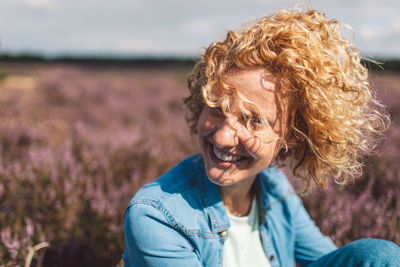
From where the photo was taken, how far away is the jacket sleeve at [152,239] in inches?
45.2

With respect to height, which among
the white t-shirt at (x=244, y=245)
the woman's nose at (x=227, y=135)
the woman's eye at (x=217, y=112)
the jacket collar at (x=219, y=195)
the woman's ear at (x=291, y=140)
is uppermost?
the woman's eye at (x=217, y=112)

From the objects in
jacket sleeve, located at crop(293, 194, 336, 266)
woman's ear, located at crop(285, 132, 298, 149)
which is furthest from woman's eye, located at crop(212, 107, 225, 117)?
jacket sleeve, located at crop(293, 194, 336, 266)

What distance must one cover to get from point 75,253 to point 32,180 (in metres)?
0.64

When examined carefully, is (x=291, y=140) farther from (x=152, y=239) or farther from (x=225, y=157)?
(x=152, y=239)

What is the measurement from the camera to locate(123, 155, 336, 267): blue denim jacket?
117 cm

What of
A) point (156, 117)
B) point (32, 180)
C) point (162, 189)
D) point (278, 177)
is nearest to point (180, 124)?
point (156, 117)

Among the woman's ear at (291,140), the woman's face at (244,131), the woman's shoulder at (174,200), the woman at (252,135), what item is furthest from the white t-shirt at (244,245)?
the woman's ear at (291,140)

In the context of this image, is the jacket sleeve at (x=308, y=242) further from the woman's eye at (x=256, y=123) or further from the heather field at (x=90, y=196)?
the woman's eye at (x=256, y=123)

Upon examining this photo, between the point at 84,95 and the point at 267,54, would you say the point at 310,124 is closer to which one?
the point at 267,54

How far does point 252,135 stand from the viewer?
124 cm

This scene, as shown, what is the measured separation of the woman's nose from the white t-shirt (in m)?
0.48

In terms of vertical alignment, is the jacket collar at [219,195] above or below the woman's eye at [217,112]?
below

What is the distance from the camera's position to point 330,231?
2.03 m

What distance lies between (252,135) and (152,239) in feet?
1.83
